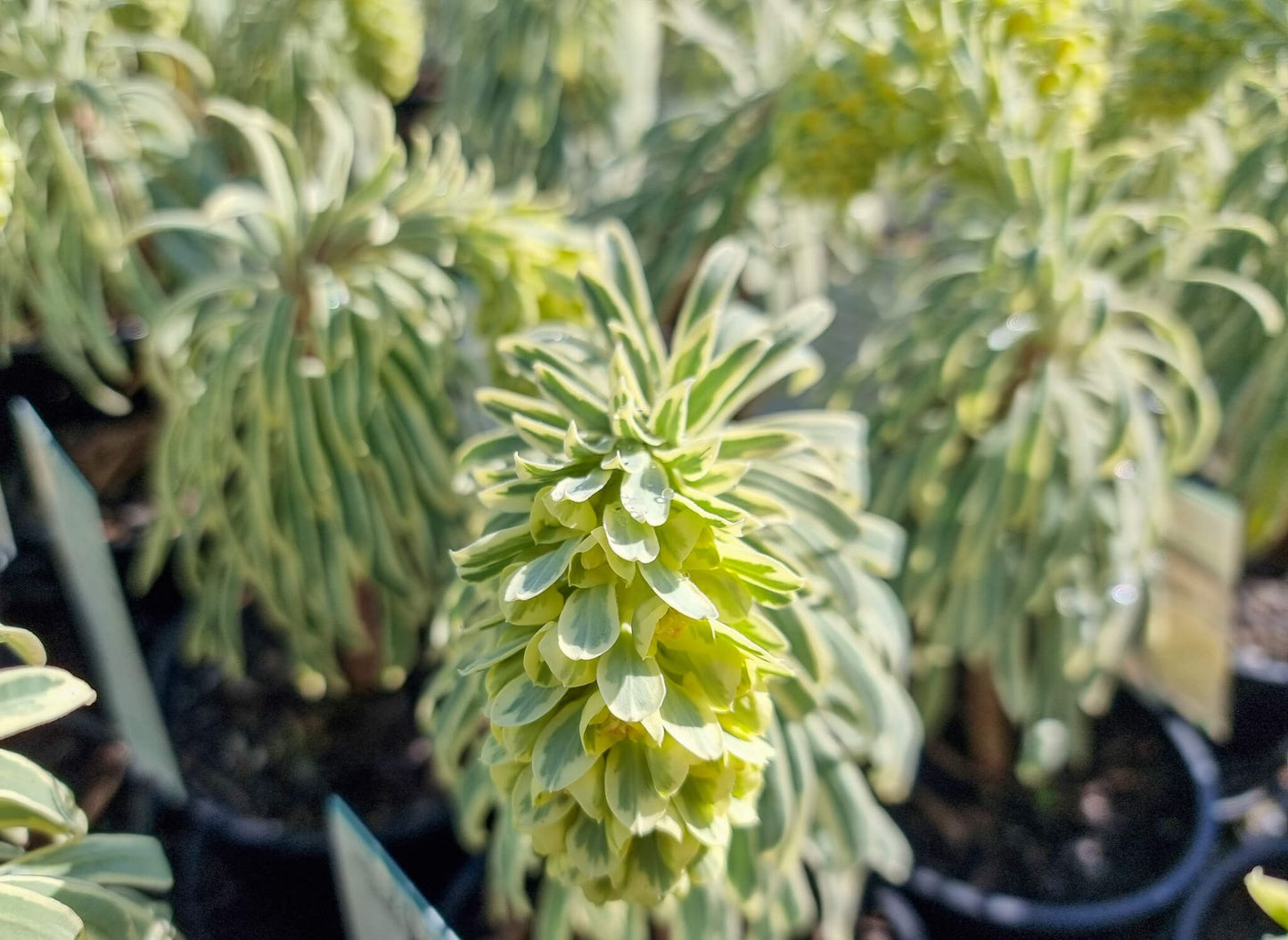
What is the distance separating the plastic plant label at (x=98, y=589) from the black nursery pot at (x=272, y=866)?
0.33 feet

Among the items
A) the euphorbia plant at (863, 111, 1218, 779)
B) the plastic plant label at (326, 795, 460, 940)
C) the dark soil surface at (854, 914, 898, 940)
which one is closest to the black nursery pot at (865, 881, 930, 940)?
the dark soil surface at (854, 914, 898, 940)

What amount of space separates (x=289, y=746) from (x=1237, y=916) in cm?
124

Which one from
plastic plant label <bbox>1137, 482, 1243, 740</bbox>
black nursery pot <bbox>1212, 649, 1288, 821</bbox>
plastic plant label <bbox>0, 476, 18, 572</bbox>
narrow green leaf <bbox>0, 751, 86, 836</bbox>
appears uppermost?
plastic plant label <bbox>0, 476, 18, 572</bbox>

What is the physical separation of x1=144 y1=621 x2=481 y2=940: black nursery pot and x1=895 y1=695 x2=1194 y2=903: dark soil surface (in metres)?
0.65

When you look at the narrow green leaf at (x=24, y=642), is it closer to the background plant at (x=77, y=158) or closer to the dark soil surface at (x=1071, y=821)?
the background plant at (x=77, y=158)

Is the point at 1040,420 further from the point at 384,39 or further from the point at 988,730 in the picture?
the point at 384,39

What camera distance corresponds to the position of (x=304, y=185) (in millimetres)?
1078

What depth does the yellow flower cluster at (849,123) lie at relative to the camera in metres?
1.00

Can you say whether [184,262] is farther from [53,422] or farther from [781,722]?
[781,722]

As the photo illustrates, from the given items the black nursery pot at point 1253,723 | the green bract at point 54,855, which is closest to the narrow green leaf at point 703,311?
the green bract at point 54,855

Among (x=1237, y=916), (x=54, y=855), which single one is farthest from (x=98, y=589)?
(x=1237, y=916)

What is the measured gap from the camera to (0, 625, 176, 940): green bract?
581 millimetres

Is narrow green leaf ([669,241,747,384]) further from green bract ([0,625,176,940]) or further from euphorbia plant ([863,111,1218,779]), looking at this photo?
green bract ([0,625,176,940])

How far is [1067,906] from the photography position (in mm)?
1312
